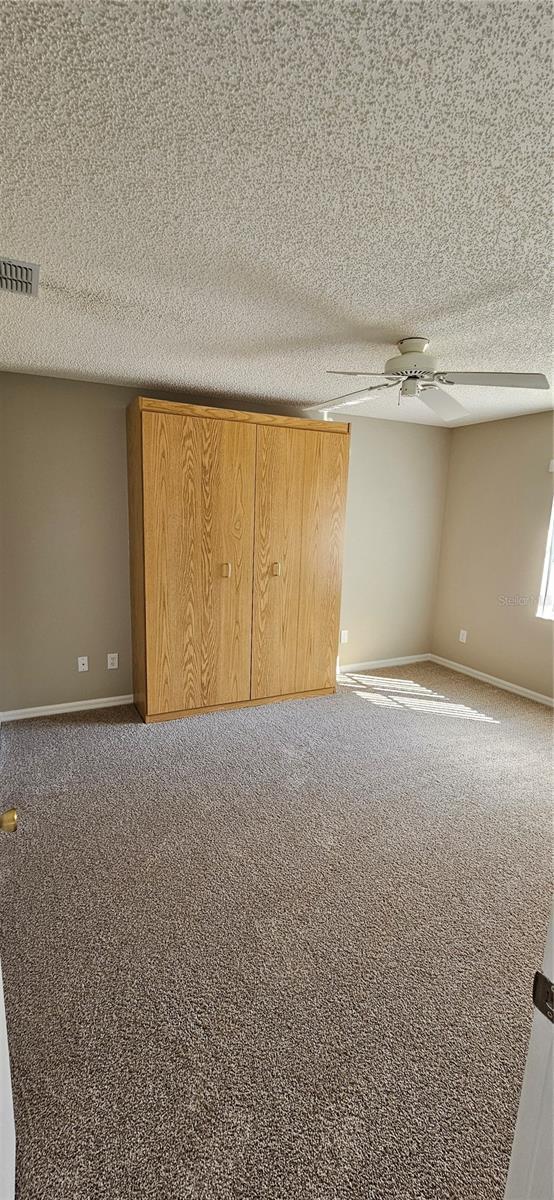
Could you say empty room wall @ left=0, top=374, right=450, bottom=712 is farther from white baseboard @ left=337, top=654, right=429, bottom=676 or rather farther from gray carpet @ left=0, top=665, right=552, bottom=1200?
white baseboard @ left=337, top=654, right=429, bottom=676

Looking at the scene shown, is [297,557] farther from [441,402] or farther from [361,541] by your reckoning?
[441,402]

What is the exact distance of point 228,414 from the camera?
130 inches

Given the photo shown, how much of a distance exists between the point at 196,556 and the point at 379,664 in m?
2.32

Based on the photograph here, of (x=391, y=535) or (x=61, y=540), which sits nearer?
(x=61, y=540)

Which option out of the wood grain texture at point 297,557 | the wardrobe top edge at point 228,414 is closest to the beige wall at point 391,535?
the wood grain texture at point 297,557

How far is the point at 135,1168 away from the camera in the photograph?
114cm

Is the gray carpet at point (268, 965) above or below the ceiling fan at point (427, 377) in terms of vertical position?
below

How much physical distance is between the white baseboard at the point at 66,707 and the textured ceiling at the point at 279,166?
2.42 m

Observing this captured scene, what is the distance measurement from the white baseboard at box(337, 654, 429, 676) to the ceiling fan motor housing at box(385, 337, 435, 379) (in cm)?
290

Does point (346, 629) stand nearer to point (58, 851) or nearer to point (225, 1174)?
point (58, 851)

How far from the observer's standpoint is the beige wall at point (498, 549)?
13.1 feet

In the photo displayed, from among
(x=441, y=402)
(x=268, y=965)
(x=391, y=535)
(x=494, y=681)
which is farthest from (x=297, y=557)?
(x=268, y=965)

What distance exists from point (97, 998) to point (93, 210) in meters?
2.24

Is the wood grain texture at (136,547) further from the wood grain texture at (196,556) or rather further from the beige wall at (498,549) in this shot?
the beige wall at (498,549)
